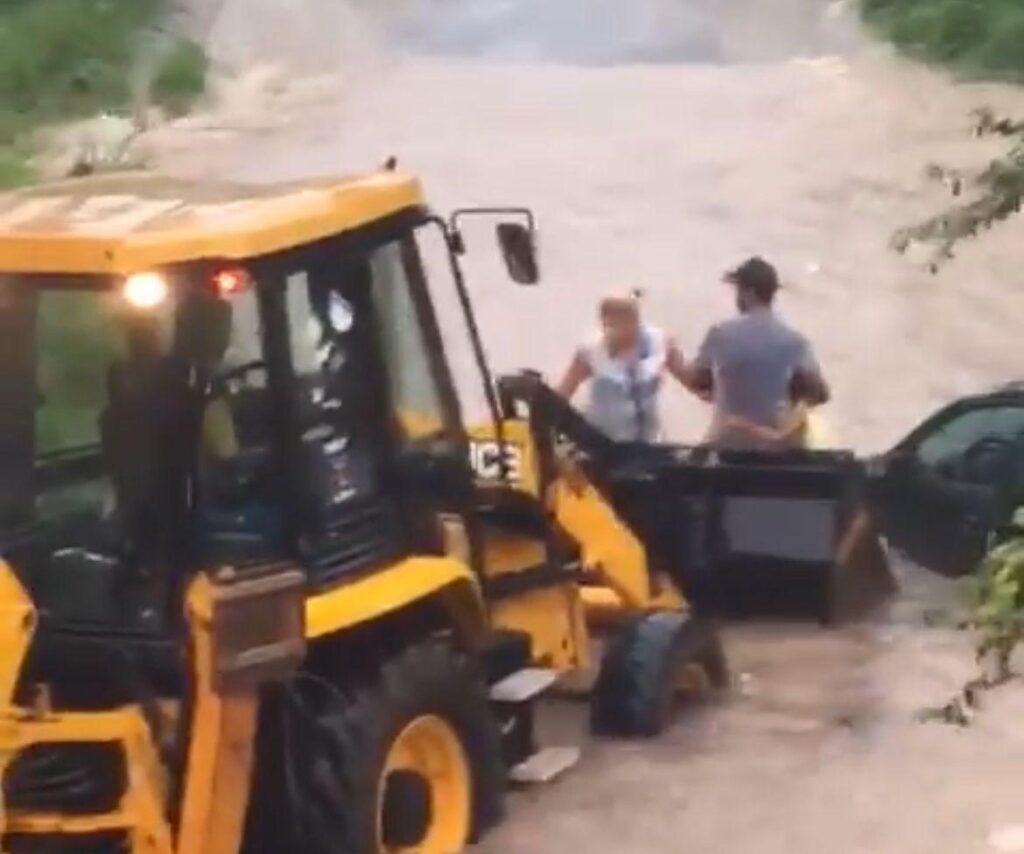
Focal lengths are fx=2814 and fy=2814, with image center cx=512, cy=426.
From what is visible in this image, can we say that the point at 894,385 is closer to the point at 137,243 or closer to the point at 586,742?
the point at 586,742

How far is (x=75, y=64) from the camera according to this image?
3070cm

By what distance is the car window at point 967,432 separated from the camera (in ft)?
38.0

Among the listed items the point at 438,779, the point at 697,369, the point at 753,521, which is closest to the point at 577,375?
the point at 697,369

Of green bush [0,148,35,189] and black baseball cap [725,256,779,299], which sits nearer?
black baseball cap [725,256,779,299]

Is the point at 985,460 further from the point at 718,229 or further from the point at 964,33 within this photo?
the point at 964,33

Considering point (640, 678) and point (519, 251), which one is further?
point (640, 678)

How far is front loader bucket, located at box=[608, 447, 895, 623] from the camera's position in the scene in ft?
34.3

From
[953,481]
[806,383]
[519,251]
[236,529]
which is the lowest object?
[953,481]

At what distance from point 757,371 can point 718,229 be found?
1293 cm

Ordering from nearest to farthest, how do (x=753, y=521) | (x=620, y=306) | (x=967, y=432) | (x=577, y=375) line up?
1. (x=753, y=521)
2. (x=620, y=306)
3. (x=577, y=375)
4. (x=967, y=432)

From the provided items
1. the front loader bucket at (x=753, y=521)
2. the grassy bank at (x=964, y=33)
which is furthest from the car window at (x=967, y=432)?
the grassy bank at (x=964, y=33)

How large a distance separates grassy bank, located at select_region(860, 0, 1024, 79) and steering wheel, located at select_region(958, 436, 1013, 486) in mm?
18265

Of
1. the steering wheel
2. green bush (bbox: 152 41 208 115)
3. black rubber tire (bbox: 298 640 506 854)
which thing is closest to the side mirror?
black rubber tire (bbox: 298 640 506 854)

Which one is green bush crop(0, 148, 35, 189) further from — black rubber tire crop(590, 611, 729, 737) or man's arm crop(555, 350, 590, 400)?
black rubber tire crop(590, 611, 729, 737)
